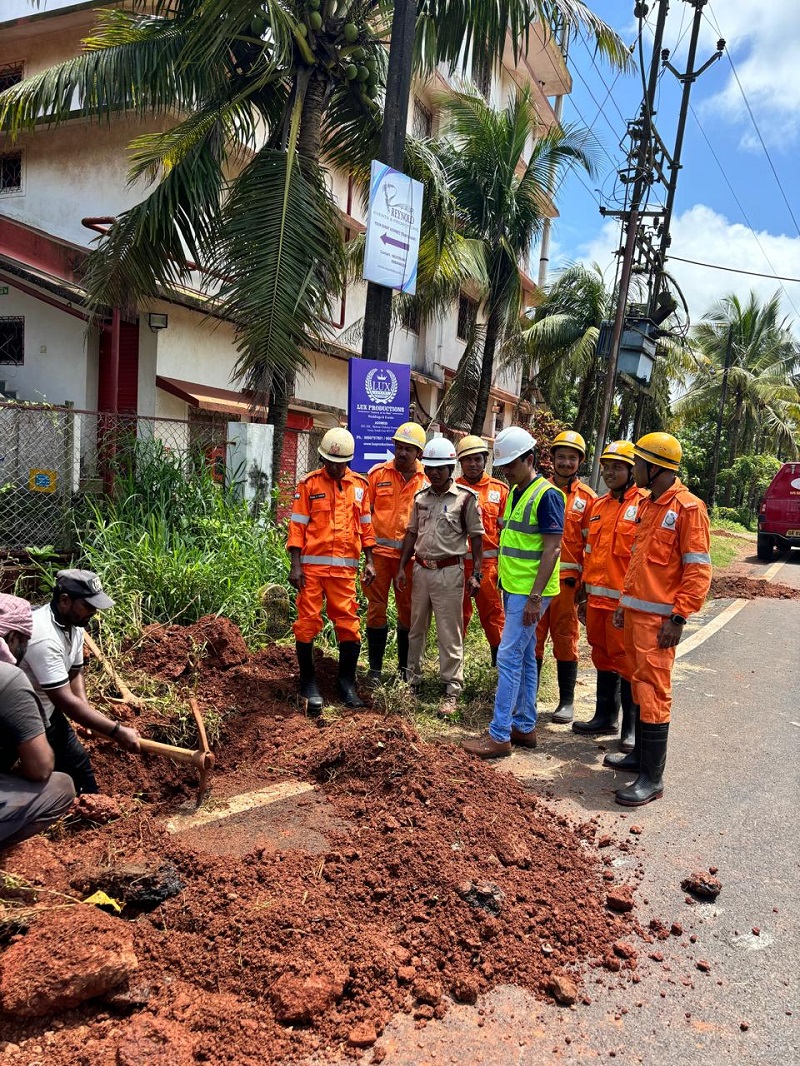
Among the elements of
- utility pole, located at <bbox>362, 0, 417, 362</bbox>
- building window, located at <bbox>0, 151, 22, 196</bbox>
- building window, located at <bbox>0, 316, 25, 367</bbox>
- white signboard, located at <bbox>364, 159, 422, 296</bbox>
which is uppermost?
building window, located at <bbox>0, 151, 22, 196</bbox>

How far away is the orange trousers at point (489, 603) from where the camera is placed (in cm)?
593

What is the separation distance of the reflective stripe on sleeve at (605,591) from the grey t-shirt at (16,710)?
12.0 feet

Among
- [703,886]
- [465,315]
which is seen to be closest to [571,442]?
[703,886]

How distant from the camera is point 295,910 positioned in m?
2.87

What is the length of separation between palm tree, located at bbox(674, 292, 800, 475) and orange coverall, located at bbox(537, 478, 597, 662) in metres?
28.9

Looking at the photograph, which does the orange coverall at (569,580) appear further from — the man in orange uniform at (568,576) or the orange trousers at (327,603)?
the orange trousers at (327,603)

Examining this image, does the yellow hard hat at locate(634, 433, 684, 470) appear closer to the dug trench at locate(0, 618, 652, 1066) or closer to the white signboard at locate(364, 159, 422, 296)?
the dug trench at locate(0, 618, 652, 1066)

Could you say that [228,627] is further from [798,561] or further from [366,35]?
[798,561]

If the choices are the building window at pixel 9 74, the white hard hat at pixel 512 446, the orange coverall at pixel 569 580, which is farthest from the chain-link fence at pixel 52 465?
the building window at pixel 9 74

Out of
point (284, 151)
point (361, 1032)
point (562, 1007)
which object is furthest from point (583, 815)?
point (284, 151)

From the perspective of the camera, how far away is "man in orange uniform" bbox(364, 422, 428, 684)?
228 inches

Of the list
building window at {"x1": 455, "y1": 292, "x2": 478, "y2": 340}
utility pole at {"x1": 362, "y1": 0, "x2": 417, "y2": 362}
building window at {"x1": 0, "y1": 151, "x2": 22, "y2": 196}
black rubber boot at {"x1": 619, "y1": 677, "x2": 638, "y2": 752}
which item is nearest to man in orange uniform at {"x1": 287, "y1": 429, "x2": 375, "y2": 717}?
black rubber boot at {"x1": 619, "y1": 677, "x2": 638, "y2": 752}

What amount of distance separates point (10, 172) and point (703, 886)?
14.7 meters

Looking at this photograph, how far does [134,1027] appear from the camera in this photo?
238cm
